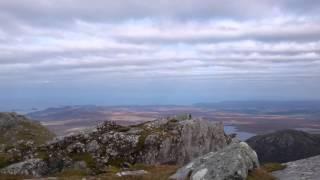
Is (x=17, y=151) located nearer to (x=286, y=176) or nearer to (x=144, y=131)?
(x=144, y=131)

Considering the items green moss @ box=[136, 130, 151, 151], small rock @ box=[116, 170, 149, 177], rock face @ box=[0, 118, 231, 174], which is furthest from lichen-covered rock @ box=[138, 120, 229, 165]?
small rock @ box=[116, 170, 149, 177]

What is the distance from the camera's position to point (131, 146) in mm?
50719

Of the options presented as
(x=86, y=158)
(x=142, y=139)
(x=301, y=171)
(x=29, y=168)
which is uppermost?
(x=142, y=139)

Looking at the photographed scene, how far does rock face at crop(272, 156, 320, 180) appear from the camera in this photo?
3102 cm

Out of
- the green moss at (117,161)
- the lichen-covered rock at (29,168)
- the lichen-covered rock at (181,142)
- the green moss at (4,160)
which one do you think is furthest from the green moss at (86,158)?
the green moss at (4,160)

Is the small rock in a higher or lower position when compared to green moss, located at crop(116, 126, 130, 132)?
lower

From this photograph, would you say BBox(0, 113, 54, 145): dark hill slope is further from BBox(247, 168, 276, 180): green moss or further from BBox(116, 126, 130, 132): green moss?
BBox(247, 168, 276, 180): green moss

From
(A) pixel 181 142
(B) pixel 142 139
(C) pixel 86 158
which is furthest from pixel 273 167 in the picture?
(C) pixel 86 158

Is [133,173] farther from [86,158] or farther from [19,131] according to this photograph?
[19,131]

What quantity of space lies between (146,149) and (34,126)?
3474cm

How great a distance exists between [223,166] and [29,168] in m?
27.4

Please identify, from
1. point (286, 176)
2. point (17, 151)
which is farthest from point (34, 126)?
point (286, 176)

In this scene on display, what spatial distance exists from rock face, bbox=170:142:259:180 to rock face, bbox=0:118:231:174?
63.3ft

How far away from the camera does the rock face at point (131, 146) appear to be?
48625 mm
